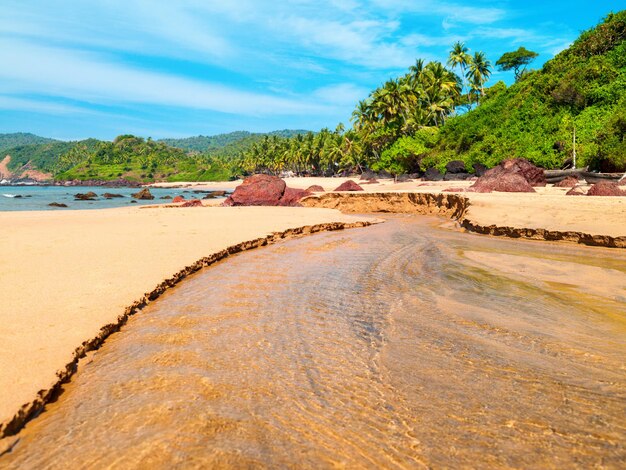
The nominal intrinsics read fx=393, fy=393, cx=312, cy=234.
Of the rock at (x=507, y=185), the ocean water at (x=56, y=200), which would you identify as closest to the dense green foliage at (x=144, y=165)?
the ocean water at (x=56, y=200)

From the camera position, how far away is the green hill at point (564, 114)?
27.2 m

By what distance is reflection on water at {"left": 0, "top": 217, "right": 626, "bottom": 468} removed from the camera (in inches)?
86.0

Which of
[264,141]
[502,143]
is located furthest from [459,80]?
[264,141]

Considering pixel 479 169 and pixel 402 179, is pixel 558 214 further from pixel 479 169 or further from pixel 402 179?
pixel 402 179

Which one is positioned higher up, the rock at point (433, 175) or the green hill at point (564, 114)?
the green hill at point (564, 114)

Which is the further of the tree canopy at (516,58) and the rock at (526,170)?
the tree canopy at (516,58)

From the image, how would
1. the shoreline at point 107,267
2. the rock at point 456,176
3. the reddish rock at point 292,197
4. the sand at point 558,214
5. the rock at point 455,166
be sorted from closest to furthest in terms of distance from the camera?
1. the shoreline at point 107,267
2. the sand at point 558,214
3. the reddish rock at point 292,197
4. the rock at point 456,176
5. the rock at point 455,166

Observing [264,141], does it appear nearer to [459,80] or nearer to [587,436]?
[459,80]

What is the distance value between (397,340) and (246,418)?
1.82 meters

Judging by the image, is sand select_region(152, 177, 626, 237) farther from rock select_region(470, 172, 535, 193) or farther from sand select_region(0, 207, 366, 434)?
sand select_region(0, 207, 366, 434)

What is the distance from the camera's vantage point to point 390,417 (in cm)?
250

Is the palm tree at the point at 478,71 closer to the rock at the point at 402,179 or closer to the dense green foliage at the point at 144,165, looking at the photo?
the rock at the point at 402,179

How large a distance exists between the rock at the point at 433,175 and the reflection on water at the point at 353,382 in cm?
3482

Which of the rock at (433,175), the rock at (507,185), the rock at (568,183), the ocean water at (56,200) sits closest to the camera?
the rock at (507,185)
